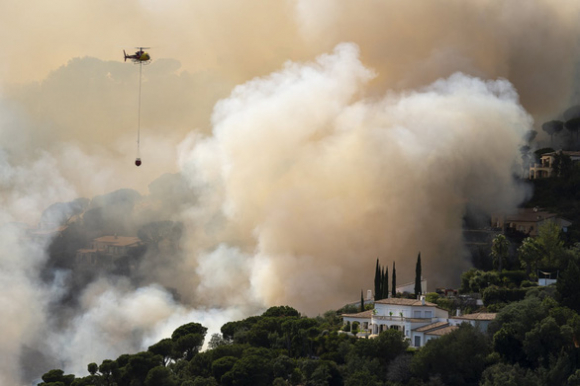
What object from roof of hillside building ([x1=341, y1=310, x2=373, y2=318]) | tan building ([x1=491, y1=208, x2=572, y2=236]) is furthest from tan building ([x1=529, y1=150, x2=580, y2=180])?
roof of hillside building ([x1=341, y1=310, x2=373, y2=318])

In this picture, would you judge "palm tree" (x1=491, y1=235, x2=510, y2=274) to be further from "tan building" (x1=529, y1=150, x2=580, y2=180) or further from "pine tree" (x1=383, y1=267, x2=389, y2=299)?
"tan building" (x1=529, y1=150, x2=580, y2=180)

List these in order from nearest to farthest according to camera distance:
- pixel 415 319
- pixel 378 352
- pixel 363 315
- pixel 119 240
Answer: pixel 378 352, pixel 415 319, pixel 363 315, pixel 119 240

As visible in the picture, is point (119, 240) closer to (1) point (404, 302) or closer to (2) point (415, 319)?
(1) point (404, 302)

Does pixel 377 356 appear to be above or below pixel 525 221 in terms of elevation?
below

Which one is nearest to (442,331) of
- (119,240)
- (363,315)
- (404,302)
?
(404,302)

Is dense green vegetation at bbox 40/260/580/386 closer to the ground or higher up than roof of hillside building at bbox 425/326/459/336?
closer to the ground

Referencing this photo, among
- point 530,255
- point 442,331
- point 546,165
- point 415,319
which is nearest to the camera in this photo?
point 442,331
